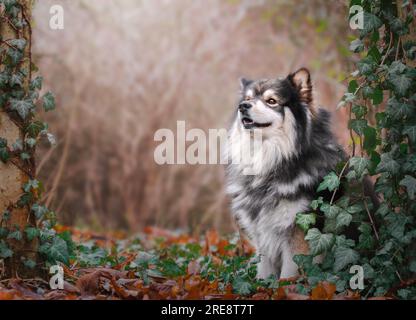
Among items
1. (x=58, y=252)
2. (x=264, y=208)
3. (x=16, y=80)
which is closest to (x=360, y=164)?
(x=264, y=208)

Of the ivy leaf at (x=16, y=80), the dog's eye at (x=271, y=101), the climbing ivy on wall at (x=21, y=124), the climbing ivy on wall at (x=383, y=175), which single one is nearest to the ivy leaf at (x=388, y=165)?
the climbing ivy on wall at (x=383, y=175)

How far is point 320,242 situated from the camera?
12.8ft

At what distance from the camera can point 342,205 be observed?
156 inches

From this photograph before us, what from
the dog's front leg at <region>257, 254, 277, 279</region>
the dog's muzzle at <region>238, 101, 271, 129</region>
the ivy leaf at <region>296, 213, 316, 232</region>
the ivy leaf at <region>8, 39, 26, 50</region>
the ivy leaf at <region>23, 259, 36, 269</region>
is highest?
the ivy leaf at <region>8, 39, 26, 50</region>

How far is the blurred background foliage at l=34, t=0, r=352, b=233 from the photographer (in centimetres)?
1055

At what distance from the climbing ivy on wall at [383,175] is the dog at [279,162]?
1.63ft

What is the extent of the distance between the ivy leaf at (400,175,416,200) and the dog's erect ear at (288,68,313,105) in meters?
1.37

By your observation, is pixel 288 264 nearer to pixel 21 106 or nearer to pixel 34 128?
pixel 34 128

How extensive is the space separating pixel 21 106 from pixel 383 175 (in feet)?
7.81

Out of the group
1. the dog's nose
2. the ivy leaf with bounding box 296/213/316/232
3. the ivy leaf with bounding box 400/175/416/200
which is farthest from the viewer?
the dog's nose

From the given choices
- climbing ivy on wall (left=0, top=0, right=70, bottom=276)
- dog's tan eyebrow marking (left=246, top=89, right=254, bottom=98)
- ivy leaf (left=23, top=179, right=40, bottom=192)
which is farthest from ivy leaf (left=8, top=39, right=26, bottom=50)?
dog's tan eyebrow marking (left=246, top=89, right=254, bottom=98)

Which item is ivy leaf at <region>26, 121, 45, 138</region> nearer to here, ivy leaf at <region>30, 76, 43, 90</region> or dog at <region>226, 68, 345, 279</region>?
ivy leaf at <region>30, 76, 43, 90</region>

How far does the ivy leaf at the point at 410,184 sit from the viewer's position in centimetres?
361
